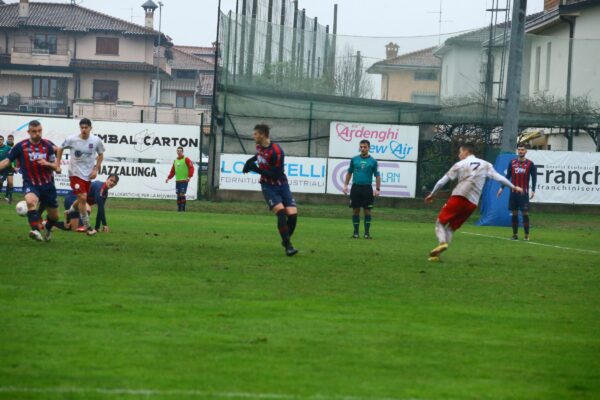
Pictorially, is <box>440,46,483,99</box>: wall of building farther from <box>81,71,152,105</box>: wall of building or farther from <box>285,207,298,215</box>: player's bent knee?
<box>81,71,152,105</box>: wall of building

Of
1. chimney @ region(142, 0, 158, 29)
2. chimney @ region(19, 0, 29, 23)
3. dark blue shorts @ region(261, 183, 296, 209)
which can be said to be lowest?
dark blue shorts @ region(261, 183, 296, 209)

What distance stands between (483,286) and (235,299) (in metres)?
3.70

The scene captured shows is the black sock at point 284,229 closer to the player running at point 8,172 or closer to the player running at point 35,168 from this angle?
the player running at point 35,168

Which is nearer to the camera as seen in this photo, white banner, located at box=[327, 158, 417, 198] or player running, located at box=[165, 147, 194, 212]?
player running, located at box=[165, 147, 194, 212]

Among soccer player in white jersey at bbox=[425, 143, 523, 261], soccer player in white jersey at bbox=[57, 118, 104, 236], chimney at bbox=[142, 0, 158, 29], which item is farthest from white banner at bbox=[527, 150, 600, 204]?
chimney at bbox=[142, 0, 158, 29]

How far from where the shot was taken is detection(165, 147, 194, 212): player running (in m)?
34.2

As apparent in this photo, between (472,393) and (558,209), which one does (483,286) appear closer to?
(472,393)

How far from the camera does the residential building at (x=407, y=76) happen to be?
38.3 meters

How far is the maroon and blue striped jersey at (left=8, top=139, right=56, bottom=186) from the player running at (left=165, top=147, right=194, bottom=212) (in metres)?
16.2

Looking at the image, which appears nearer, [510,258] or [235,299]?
[235,299]

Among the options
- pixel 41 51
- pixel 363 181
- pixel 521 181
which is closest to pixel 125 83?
pixel 41 51

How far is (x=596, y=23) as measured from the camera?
4741 cm

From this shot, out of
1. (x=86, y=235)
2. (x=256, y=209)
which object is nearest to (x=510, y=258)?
(x=86, y=235)

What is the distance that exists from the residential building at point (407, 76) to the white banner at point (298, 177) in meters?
3.44
